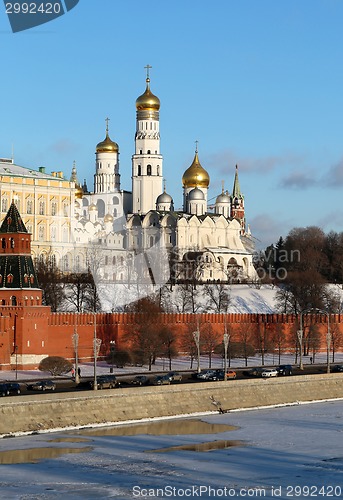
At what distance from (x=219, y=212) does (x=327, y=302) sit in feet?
141

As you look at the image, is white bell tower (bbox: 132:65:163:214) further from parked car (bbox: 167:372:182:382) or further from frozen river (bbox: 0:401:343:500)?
frozen river (bbox: 0:401:343:500)

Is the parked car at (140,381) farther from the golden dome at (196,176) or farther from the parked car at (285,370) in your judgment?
the golden dome at (196,176)

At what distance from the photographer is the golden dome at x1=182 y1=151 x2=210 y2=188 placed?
411 ft

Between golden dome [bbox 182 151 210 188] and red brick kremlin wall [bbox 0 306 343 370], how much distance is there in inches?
1876

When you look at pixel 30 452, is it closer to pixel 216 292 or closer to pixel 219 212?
pixel 216 292

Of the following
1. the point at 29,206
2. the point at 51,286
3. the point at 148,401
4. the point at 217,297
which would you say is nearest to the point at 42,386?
the point at 148,401

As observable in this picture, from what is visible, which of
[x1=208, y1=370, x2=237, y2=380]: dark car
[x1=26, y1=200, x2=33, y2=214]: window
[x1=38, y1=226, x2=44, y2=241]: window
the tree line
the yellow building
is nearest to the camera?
[x1=208, y1=370, x2=237, y2=380]: dark car

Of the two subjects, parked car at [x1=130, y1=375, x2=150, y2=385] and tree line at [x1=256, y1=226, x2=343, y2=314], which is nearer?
parked car at [x1=130, y1=375, x2=150, y2=385]

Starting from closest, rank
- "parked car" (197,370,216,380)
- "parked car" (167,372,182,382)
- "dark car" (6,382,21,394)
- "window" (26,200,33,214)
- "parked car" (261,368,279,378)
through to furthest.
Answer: "dark car" (6,382,21,394) < "parked car" (167,372,182,382) < "parked car" (197,370,216,380) < "parked car" (261,368,279,378) < "window" (26,200,33,214)

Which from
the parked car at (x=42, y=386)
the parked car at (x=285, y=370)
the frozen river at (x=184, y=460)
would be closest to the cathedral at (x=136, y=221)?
the parked car at (x=285, y=370)

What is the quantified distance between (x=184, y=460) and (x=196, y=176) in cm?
8911

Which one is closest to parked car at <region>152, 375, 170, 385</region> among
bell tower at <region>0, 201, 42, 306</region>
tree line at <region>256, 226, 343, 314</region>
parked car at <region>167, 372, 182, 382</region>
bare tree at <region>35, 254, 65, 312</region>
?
parked car at <region>167, 372, 182, 382</region>

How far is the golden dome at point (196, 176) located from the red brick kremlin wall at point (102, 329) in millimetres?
47643

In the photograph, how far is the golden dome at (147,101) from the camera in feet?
397
